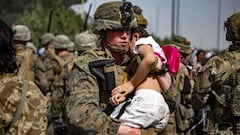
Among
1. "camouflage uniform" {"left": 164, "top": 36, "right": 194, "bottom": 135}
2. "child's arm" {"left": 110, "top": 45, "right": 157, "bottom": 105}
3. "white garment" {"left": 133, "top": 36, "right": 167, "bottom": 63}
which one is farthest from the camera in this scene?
"camouflage uniform" {"left": 164, "top": 36, "right": 194, "bottom": 135}

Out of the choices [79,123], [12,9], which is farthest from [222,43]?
[12,9]

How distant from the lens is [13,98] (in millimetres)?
3297

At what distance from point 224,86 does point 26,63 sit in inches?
160

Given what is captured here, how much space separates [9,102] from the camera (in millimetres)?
3285

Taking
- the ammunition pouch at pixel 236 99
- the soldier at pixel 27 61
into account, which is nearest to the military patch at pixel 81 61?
the ammunition pouch at pixel 236 99

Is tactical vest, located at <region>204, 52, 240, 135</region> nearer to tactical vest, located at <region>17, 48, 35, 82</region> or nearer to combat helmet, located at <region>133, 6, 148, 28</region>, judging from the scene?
combat helmet, located at <region>133, 6, 148, 28</region>

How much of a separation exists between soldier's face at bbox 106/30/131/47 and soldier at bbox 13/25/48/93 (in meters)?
4.41

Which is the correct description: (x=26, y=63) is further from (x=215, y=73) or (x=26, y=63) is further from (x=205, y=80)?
(x=215, y=73)

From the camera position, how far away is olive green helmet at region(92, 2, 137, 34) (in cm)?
355

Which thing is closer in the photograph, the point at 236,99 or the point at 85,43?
the point at 236,99

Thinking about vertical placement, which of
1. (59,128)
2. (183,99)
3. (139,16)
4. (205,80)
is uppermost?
(139,16)

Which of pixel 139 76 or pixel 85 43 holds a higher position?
pixel 139 76

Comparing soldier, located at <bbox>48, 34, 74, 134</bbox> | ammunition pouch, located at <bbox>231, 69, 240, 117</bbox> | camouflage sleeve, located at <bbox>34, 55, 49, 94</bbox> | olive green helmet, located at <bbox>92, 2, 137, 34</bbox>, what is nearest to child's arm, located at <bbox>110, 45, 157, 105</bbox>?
olive green helmet, located at <bbox>92, 2, 137, 34</bbox>

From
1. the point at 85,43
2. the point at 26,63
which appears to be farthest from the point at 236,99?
the point at 26,63
